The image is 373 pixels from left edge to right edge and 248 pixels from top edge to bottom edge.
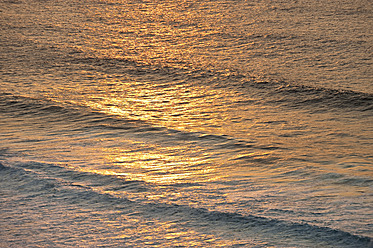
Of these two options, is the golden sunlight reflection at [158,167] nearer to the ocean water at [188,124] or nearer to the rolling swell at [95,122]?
the ocean water at [188,124]

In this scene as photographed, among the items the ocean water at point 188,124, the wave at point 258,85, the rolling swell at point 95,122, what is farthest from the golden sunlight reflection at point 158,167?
the wave at point 258,85

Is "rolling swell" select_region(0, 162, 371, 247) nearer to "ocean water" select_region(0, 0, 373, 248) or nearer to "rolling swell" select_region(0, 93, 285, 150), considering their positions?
"ocean water" select_region(0, 0, 373, 248)

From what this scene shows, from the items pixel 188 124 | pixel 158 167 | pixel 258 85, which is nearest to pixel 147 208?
pixel 158 167

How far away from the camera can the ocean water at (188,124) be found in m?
4.00

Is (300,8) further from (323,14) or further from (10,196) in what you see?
(10,196)

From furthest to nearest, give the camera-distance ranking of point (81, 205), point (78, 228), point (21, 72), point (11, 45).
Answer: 1. point (11, 45)
2. point (21, 72)
3. point (81, 205)
4. point (78, 228)

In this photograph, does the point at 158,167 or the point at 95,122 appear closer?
the point at 158,167

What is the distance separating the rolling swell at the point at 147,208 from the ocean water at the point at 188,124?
0.04 ft

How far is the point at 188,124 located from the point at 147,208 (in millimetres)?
2085

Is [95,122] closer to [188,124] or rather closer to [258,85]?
[188,124]

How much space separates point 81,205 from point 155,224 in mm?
668

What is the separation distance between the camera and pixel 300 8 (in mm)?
10430

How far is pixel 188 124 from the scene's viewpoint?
20.3 ft

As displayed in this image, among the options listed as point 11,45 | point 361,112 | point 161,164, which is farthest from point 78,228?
point 11,45
